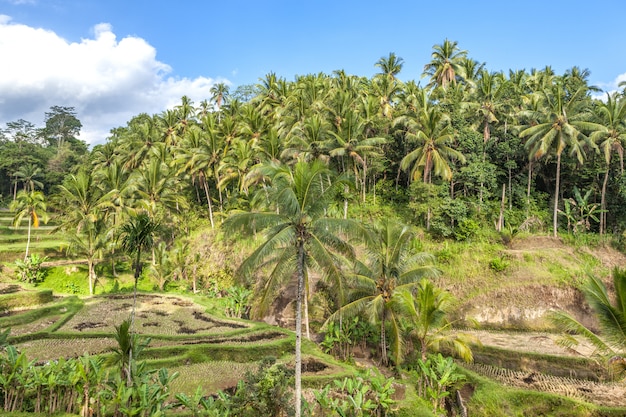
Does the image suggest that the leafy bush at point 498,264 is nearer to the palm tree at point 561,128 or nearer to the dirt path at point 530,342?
the dirt path at point 530,342

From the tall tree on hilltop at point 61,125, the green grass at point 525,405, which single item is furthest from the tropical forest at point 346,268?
the tall tree on hilltop at point 61,125

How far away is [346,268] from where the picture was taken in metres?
23.6

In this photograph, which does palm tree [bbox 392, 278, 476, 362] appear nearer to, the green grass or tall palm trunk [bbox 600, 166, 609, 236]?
the green grass

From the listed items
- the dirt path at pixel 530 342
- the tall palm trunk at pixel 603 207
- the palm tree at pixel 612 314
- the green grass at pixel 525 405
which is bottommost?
the green grass at pixel 525 405

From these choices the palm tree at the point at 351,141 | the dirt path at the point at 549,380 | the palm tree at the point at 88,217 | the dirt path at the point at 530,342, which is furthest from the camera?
the palm tree at the point at 88,217

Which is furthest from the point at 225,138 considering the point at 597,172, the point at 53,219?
the point at 597,172

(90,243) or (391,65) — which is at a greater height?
(391,65)

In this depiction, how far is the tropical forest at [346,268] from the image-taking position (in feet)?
40.9

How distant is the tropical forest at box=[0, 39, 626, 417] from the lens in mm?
12453

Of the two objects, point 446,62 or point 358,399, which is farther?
point 446,62

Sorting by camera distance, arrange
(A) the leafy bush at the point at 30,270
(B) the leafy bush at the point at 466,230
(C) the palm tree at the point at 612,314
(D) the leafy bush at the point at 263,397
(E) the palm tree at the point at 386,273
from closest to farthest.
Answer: (C) the palm tree at the point at 612,314, (D) the leafy bush at the point at 263,397, (E) the palm tree at the point at 386,273, (B) the leafy bush at the point at 466,230, (A) the leafy bush at the point at 30,270

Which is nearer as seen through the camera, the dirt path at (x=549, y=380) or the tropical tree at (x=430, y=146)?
the dirt path at (x=549, y=380)

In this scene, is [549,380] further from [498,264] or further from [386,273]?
[498,264]

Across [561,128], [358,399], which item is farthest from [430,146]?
[358,399]
